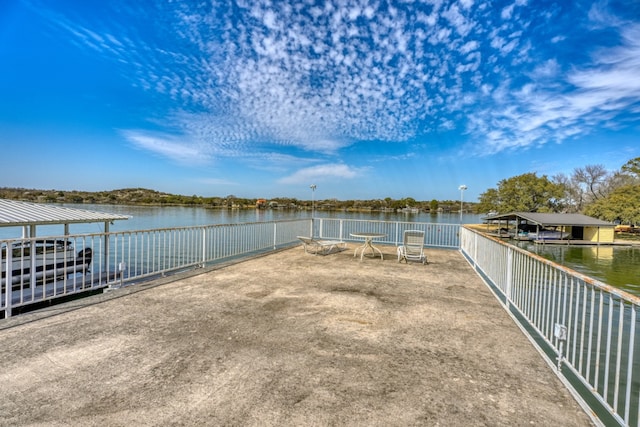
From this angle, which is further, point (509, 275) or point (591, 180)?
point (591, 180)

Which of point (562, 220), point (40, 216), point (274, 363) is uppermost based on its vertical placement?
point (40, 216)

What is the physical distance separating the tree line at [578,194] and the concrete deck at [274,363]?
43.8 meters

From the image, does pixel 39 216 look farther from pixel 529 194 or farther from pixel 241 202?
pixel 241 202

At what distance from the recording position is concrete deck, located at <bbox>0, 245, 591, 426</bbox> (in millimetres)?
1676

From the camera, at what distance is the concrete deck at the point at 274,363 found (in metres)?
1.68

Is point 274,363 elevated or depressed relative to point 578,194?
depressed

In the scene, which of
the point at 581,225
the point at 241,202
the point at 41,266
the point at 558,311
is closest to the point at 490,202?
the point at 581,225

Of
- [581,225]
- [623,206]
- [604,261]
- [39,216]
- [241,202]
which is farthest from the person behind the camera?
[241,202]

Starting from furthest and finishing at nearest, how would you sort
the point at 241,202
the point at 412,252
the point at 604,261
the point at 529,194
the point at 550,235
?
the point at 241,202 → the point at 529,194 → the point at 550,235 → the point at 604,261 → the point at 412,252

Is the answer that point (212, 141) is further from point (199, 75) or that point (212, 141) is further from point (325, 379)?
point (325, 379)

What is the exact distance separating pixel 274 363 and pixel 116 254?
3.46m

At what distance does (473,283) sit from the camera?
4.86 metres

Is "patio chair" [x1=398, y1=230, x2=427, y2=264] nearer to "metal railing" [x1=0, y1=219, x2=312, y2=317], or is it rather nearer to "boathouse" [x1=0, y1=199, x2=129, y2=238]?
"metal railing" [x1=0, y1=219, x2=312, y2=317]

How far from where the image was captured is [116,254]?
4.25 m
